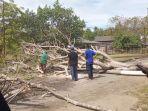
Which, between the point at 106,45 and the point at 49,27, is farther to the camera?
the point at 106,45

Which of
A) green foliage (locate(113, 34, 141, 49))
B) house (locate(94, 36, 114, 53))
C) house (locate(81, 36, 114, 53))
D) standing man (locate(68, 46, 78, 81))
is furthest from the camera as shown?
green foliage (locate(113, 34, 141, 49))

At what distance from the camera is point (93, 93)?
14555mm

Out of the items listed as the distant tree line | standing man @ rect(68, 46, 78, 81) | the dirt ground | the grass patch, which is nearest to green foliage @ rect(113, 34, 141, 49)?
the distant tree line

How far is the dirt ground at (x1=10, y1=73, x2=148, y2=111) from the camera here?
11.7m

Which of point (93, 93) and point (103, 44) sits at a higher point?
point (103, 44)

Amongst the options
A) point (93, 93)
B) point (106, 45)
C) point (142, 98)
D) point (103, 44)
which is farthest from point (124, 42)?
point (142, 98)

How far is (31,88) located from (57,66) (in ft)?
28.9

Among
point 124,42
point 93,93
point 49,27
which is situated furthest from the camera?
point 124,42

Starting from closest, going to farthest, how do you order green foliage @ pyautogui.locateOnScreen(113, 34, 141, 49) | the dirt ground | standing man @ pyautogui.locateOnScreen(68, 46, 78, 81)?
the dirt ground < standing man @ pyautogui.locateOnScreen(68, 46, 78, 81) < green foliage @ pyautogui.locateOnScreen(113, 34, 141, 49)

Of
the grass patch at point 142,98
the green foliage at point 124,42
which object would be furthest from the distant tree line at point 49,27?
the grass patch at point 142,98

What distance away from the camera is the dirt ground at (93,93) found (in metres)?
11.7

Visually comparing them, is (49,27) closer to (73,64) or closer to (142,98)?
(73,64)

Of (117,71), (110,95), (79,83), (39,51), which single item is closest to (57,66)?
(39,51)

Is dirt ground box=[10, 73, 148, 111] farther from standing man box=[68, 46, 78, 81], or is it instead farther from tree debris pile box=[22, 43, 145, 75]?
tree debris pile box=[22, 43, 145, 75]
